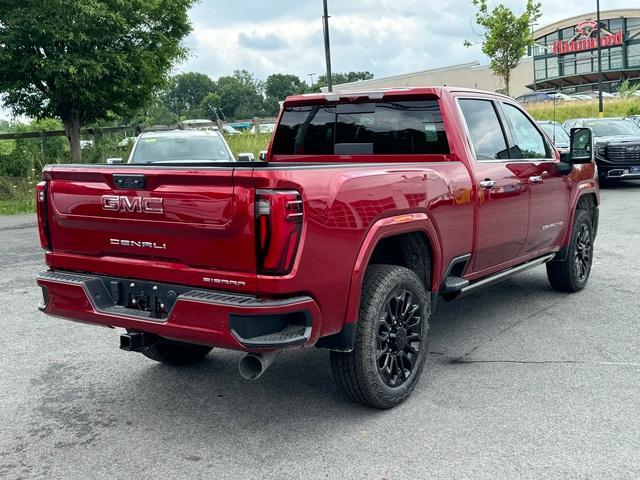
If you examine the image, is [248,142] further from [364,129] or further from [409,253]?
[409,253]

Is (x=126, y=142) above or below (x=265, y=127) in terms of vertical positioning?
below

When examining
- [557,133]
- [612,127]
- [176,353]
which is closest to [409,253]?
[176,353]

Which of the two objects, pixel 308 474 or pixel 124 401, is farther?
pixel 124 401

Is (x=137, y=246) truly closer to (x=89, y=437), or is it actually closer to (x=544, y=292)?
(x=89, y=437)

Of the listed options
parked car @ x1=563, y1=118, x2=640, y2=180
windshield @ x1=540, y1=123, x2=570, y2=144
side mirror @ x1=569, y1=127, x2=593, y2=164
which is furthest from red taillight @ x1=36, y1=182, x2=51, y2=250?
parked car @ x1=563, y1=118, x2=640, y2=180

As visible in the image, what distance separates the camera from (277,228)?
11.2 ft

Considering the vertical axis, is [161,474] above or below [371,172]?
below

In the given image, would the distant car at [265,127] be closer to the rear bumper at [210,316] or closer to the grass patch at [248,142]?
the grass patch at [248,142]

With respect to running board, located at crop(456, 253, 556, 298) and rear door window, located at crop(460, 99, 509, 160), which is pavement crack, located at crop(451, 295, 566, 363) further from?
rear door window, located at crop(460, 99, 509, 160)

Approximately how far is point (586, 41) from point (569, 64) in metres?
3.04

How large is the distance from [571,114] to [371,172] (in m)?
39.0

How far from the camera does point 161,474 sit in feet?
11.4

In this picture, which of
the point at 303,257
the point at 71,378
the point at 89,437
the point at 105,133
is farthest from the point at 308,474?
the point at 105,133

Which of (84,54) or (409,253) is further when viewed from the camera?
(84,54)
